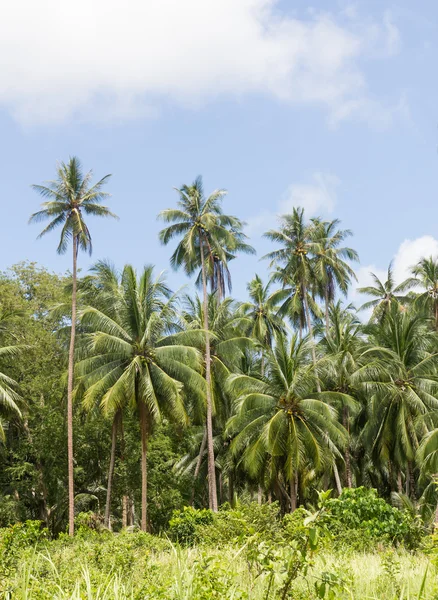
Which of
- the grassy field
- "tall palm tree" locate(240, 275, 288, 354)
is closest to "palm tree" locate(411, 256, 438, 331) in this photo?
"tall palm tree" locate(240, 275, 288, 354)

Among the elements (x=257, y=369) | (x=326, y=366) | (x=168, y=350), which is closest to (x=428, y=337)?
(x=326, y=366)

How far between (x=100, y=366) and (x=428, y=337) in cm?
1598

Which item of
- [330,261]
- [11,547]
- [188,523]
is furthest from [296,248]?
[11,547]

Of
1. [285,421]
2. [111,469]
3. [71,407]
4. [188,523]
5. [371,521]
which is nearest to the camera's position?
[371,521]

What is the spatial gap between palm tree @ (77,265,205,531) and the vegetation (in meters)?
0.08

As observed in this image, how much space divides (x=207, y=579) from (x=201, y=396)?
70.4 ft

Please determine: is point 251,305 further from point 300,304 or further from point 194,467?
point 194,467

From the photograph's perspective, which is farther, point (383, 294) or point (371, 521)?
point (383, 294)

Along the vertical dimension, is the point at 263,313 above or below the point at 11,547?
above

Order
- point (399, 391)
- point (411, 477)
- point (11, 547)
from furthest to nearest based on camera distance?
point (411, 477), point (399, 391), point (11, 547)

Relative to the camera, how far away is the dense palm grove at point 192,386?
25.3 meters

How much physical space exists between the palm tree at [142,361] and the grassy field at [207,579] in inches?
426

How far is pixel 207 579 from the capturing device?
573 centimetres

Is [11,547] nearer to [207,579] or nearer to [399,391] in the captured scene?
[207,579]
